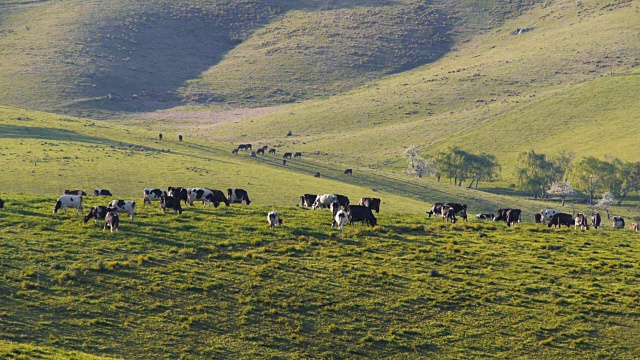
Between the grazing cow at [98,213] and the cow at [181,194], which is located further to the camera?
the cow at [181,194]

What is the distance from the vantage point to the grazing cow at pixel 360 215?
39.4 meters

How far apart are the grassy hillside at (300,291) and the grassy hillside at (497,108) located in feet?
263

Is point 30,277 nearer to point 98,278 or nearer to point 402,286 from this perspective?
point 98,278

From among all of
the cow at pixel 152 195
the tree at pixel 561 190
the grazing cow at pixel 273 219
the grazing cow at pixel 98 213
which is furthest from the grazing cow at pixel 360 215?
the tree at pixel 561 190

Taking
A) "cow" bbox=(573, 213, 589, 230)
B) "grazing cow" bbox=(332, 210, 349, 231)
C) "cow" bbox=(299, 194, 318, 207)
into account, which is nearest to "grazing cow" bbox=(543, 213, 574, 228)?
"cow" bbox=(573, 213, 589, 230)

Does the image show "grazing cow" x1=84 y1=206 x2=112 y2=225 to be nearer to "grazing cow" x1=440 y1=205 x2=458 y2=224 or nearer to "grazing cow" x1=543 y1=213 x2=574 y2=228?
"grazing cow" x1=440 y1=205 x2=458 y2=224

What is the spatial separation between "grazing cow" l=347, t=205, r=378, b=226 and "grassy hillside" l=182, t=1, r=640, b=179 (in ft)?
253

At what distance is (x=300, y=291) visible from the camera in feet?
104

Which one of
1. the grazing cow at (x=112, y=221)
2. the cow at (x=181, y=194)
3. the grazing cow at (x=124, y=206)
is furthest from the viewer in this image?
the cow at (x=181, y=194)

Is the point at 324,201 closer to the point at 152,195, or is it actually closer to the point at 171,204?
the point at 152,195

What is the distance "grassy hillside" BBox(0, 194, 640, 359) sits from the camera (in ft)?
92.8

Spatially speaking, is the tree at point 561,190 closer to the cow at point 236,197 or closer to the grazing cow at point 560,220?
the grazing cow at point 560,220

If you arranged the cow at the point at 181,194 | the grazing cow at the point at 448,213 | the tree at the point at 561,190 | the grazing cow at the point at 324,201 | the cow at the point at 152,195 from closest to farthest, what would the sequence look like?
1. the cow at the point at 181,194
2. the cow at the point at 152,195
3. the grazing cow at the point at 448,213
4. the grazing cow at the point at 324,201
5. the tree at the point at 561,190

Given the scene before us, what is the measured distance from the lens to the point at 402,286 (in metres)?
32.9
